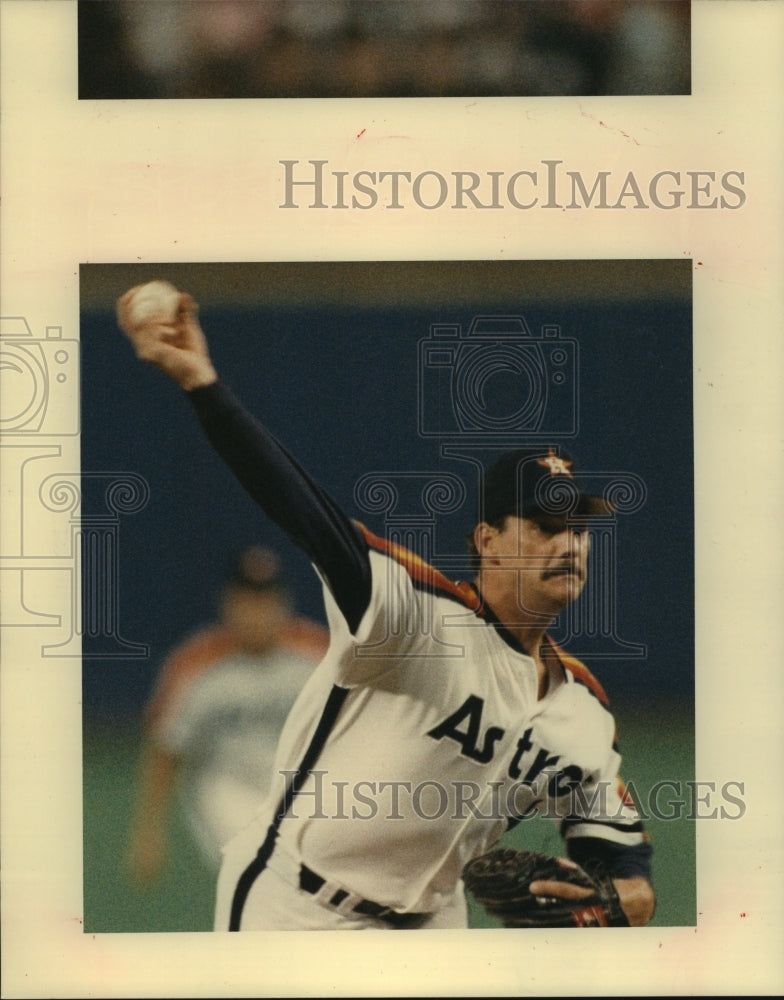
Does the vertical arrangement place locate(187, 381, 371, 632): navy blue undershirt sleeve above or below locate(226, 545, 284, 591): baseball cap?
above

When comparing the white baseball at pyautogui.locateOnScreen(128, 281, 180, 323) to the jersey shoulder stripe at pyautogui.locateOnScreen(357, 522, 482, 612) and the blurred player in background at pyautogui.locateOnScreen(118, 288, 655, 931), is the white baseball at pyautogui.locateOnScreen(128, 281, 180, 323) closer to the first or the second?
the blurred player in background at pyautogui.locateOnScreen(118, 288, 655, 931)

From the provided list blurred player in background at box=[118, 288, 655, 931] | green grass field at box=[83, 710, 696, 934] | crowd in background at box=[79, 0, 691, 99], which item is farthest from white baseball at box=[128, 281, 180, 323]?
green grass field at box=[83, 710, 696, 934]

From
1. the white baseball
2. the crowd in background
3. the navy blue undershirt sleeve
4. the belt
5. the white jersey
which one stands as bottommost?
the belt

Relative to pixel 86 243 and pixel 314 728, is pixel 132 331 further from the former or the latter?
pixel 314 728

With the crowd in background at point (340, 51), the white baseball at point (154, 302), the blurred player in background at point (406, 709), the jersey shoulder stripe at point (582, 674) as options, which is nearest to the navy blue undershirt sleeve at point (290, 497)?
the blurred player in background at point (406, 709)

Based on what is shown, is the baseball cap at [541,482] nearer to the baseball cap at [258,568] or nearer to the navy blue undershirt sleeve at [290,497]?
the navy blue undershirt sleeve at [290,497]

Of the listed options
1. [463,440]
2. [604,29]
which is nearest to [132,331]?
[463,440]
